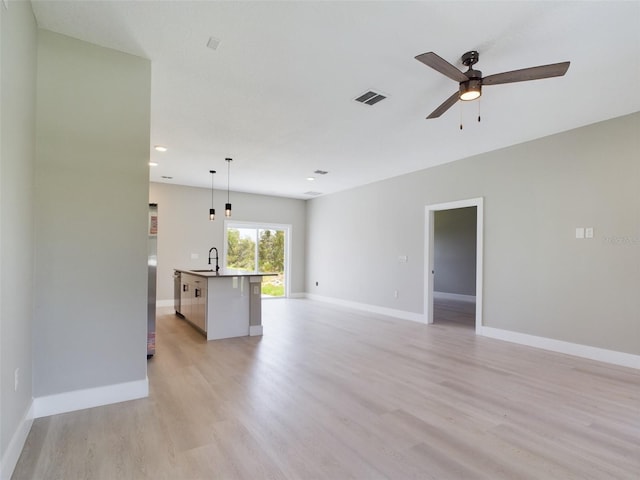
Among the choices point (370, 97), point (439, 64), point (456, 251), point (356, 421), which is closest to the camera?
point (439, 64)

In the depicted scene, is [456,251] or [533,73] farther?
[456,251]

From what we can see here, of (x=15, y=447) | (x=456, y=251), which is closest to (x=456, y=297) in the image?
(x=456, y=251)

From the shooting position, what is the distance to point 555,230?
4.40 metres

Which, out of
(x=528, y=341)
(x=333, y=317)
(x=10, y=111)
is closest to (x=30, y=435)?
(x=10, y=111)

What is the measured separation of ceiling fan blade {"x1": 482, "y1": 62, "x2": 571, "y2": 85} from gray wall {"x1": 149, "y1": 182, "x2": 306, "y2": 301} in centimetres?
692

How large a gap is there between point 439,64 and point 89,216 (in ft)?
9.39

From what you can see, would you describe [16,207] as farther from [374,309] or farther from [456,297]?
[456,297]

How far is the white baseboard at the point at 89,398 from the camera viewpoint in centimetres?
246

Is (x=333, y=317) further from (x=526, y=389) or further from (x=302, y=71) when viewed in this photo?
(x=302, y=71)

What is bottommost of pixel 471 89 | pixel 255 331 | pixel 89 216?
pixel 255 331

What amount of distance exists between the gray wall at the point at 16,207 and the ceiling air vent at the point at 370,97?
2623 mm

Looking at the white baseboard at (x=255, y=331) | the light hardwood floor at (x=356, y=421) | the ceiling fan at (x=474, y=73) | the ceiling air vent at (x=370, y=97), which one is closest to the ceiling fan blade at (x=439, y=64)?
the ceiling fan at (x=474, y=73)

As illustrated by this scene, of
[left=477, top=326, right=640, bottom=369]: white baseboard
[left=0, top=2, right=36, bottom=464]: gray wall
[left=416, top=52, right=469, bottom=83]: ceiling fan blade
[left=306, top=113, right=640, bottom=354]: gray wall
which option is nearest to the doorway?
[left=306, top=113, right=640, bottom=354]: gray wall

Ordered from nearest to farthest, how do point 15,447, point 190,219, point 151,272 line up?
1. point 15,447
2. point 151,272
3. point 190,219
